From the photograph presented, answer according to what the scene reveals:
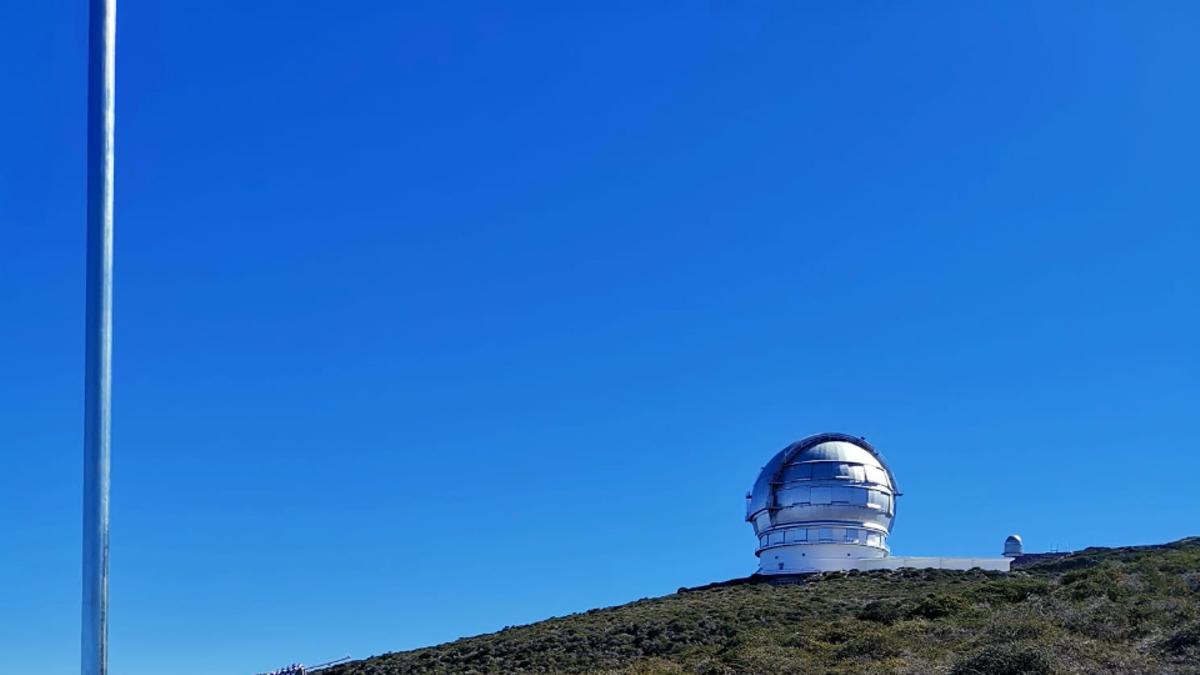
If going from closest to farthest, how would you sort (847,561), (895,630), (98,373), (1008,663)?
(98,373) → (1008,663) → (895,630) → (847,561)

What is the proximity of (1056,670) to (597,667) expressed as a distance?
42.7 feet

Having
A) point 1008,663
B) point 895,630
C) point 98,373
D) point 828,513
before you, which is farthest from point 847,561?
point 98,373

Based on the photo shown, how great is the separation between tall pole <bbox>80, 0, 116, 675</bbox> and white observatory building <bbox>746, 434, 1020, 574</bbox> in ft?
155

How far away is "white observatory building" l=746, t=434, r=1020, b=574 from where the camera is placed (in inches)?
2063

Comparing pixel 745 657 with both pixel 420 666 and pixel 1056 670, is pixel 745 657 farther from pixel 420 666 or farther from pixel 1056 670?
pixel 420 666

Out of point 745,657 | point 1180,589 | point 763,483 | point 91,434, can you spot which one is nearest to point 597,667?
point 745,657

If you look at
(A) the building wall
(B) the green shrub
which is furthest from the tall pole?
(A) the building wall

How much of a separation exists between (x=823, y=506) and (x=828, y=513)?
36 cm

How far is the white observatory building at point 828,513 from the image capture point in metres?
52.4

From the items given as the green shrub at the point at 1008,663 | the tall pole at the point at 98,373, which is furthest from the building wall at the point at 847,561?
the tall pole at the point at 98,373

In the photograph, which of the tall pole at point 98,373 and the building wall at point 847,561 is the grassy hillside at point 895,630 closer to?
the building wall at point 847,561

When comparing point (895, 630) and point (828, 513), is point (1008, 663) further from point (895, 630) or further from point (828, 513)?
point (828, 513)

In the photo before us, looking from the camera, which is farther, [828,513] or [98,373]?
[828,513]

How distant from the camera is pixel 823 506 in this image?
2076 inches
